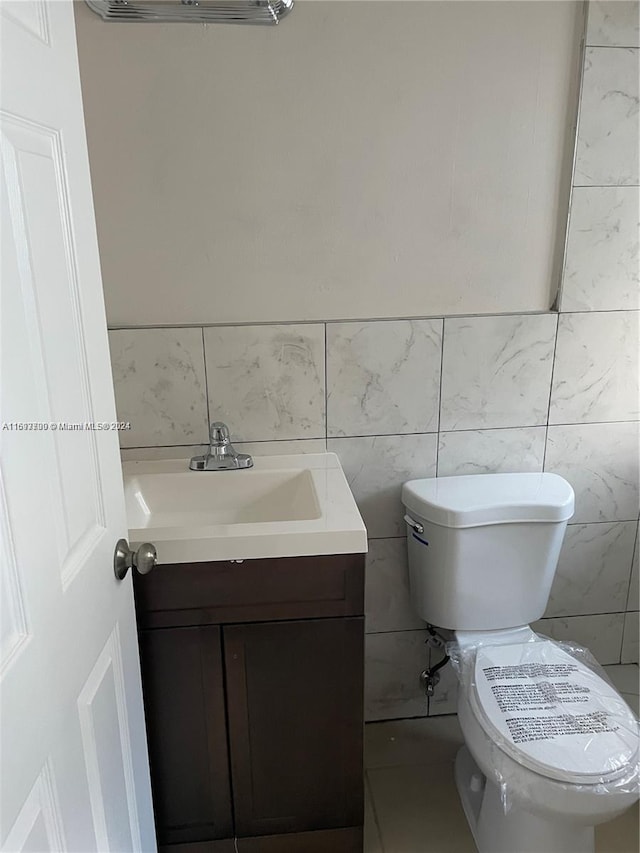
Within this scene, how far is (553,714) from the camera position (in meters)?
1.41

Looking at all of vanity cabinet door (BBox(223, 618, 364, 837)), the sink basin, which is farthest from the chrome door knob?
the sink basin

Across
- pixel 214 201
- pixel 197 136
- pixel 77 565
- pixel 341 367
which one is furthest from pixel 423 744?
pixel 197 136

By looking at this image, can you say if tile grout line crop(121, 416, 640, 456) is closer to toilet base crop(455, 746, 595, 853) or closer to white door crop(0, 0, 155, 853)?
white door crop(0, 0, 155, 853)

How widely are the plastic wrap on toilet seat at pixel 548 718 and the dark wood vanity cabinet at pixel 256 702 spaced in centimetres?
29

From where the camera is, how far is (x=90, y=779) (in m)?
0.92

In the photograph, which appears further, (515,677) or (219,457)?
(219,457)

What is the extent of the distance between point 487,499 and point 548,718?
0.49 metres

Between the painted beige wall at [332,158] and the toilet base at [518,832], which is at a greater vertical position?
the painted beige wall at [332,158]

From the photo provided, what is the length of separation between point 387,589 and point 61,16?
→ 59.3 inches

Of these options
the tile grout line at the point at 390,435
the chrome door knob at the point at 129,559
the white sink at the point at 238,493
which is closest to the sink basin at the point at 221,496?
the white sink at the point at 238,493

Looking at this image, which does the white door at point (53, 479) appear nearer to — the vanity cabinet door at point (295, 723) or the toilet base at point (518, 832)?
the vanity cabinet door at point (295, 723)

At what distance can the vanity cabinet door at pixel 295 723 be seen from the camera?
1.37 metres

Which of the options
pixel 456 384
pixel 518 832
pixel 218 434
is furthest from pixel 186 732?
pixel 456 384

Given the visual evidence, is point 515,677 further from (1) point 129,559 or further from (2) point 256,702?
(1) point 129,559
